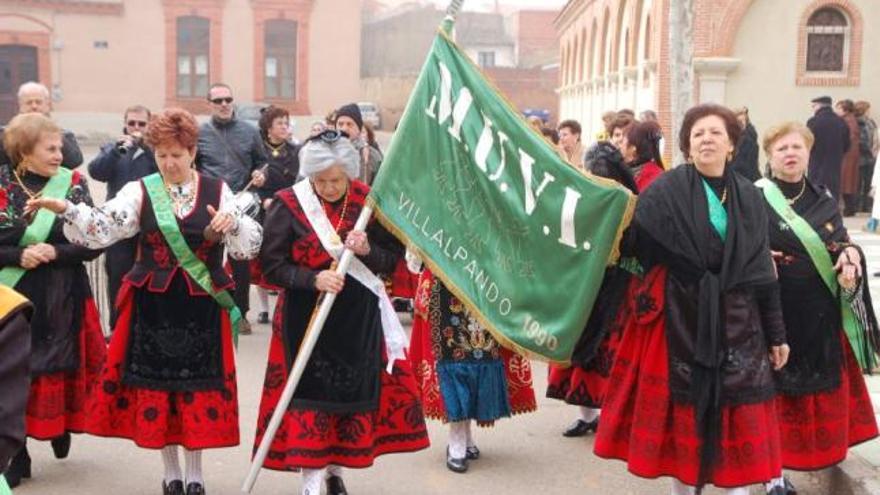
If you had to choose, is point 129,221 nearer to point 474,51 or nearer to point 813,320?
point 813,320

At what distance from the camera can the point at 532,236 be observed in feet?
14.8

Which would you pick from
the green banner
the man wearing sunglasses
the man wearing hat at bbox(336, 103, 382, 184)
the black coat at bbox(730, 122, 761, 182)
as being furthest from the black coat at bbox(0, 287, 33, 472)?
the black coat at bbox(730, 122, 761, 182)

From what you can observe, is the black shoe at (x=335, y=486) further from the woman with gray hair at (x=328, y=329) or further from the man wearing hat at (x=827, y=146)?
the man wearing hat at (x=827, y=146)

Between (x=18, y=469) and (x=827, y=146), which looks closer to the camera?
(x=18, y=469)

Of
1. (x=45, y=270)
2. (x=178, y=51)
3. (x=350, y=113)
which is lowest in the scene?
(x=45, y=270)

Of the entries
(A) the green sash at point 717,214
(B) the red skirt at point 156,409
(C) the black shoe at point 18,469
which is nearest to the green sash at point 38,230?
(B) the red skirt at point 156,409

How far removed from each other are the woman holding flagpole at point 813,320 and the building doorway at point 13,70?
1470 inches

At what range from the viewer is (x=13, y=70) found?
38375 mm

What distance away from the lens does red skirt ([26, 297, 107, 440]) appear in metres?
5.06

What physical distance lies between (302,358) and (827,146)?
12388 millimetres

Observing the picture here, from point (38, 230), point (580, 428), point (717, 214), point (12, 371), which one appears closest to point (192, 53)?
point (580, 428)

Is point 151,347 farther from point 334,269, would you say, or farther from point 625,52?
point 625,52

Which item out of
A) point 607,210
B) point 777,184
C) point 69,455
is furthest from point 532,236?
point 69,455

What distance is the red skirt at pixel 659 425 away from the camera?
422 cm
